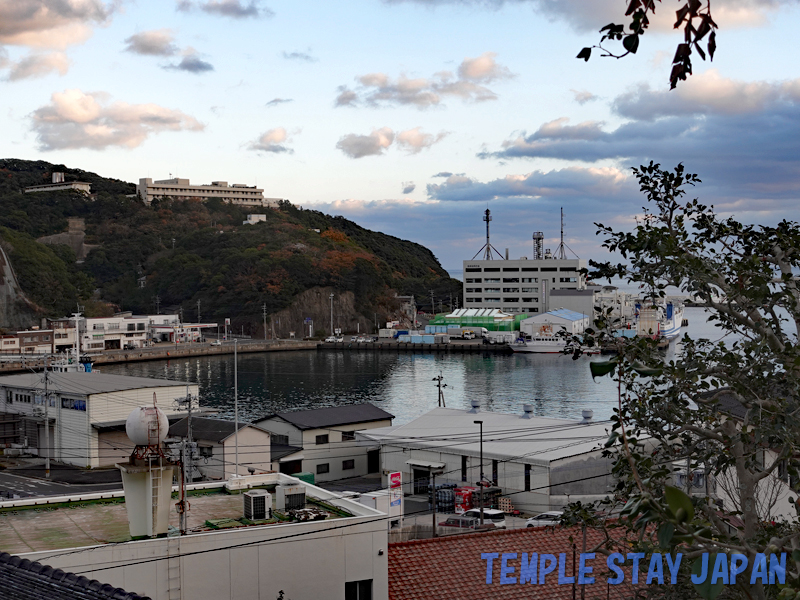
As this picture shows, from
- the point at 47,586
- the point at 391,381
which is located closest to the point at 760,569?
the point at 47,586

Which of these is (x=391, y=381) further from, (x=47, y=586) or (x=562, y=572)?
(x=47, y=586)

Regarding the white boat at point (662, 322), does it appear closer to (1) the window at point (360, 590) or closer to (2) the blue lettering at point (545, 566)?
(2) the blue lettering at point (545, 566)

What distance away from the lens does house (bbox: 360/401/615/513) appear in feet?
37.3

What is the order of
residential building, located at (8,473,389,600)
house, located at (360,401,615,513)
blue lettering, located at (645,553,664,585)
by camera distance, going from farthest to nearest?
house, located at (360,401,615,513) < residential building, located at (8,473,389,600) < blue lettering, located at (645,553,664,585)

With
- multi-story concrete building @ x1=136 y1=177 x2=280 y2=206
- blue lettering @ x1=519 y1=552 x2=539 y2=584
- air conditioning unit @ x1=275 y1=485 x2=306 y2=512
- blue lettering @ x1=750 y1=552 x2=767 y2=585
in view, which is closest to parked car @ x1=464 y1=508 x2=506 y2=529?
blue lettering @ x1=519 y1=552 x2=539 y2=584

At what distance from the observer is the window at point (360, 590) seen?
5.58 metres

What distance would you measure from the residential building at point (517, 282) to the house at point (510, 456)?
37.9 meters

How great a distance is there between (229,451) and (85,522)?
723 centimetres

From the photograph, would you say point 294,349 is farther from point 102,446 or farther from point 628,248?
point 628,248

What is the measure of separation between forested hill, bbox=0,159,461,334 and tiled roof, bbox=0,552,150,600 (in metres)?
49.9

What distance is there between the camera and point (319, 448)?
46.6 feet

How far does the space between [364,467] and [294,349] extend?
33679 millimetres

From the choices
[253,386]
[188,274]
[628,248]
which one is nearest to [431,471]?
[628,248]

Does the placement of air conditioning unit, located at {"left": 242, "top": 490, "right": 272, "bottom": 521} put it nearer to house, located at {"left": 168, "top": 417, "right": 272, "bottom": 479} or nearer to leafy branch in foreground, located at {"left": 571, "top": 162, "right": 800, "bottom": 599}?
leafy branch in foreground, located at {"left": 571, "top": 162, "right": 800, "bottom": 599}
